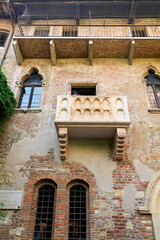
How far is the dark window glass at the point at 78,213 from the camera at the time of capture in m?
5.74

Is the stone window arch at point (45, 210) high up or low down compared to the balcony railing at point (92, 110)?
down

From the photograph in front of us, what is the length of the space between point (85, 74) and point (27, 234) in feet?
20.9

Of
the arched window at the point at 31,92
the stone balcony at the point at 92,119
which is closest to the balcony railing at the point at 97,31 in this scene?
the arched window at the point at 31,92

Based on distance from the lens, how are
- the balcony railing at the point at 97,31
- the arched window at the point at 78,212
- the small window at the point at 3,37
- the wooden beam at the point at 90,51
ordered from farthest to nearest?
1. the small window at the point at 3,37
2. the balcony railing at the point at 97,31
3. the wooden beam at the point at 90,51
4. the arched window at the point at 78,212

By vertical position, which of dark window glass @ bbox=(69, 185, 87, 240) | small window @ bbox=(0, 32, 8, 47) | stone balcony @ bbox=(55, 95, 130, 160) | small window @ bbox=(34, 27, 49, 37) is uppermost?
small window @ bbox=(0, 32, 8, 47)

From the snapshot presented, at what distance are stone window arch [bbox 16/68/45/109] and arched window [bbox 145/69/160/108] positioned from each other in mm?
4640

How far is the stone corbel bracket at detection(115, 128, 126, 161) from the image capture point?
602 cm

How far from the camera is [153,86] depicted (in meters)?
8.48

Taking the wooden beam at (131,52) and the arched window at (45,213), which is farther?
the wooden beam at (131,52)

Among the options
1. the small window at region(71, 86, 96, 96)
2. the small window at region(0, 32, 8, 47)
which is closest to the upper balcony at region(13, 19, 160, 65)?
the small window at region(71, 86, 96, 96)

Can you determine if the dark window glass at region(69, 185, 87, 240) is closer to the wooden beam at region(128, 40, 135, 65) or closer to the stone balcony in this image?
the stone balcony

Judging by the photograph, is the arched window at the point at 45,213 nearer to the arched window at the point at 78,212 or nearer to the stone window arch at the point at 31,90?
the arched window at the point at 78,212

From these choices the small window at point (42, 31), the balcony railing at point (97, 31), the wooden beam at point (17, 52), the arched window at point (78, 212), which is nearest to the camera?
the arched window at point (78, 212)

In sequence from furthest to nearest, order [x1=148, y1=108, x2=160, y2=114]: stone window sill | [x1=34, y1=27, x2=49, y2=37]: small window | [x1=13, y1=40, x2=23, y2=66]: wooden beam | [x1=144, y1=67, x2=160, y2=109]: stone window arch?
[x1=34, y1=27, x2=49, y2=37]: small window
[x1=13, y1=40, x2=23, y2=66]: wooden beam
[x1=144, y1=67, x2=160, y2=109]: stone window arch
[x1=148, y1=108, x2=160, y2=114]: stone window sill
